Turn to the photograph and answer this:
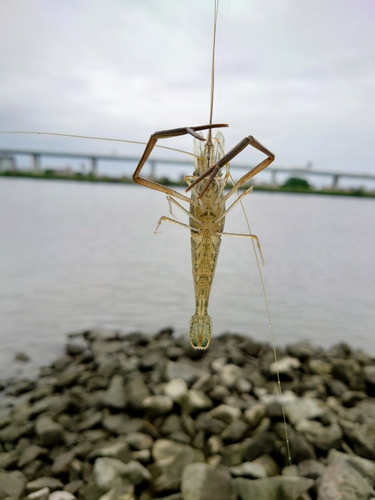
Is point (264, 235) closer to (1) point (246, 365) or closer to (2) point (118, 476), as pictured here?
(1) point (246, 365)

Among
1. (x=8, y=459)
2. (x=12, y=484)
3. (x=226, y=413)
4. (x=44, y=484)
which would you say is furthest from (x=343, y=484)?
(x=8, y=459)

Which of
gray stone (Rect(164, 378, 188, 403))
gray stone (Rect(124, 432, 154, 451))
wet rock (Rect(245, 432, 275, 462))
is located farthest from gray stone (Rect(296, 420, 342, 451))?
gray stone (Rect(124, 432, 154, 451))

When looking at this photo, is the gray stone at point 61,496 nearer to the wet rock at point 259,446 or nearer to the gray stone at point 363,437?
the wet rock at point 259,446

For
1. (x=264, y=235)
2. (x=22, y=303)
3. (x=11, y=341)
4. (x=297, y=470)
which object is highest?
(x=264, y=235)

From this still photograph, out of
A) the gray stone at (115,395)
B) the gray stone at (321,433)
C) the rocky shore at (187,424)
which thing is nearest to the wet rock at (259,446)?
the rocky shore at (187,424)

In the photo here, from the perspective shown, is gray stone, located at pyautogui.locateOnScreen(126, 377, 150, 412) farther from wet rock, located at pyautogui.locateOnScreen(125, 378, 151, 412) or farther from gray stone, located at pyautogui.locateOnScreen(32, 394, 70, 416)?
gray stone, located at pyautogui.locateOnScreen(32, 394, 70, 416)

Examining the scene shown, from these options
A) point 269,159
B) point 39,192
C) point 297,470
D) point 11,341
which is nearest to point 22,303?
point 11,341
